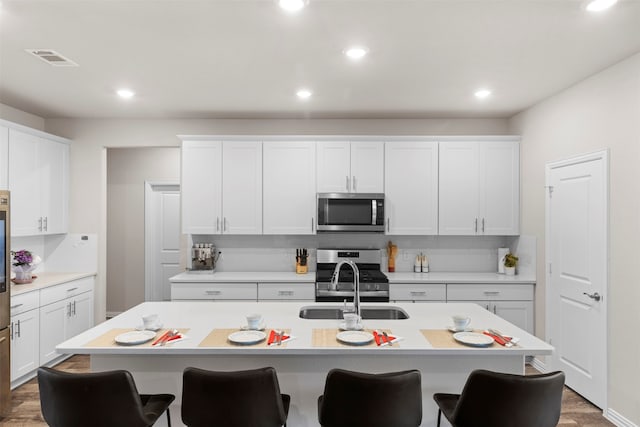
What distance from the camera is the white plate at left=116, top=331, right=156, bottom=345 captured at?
206 centimetres

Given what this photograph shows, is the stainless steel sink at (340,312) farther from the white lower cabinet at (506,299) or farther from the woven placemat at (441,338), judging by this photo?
the white lower cabinet at (506,299)

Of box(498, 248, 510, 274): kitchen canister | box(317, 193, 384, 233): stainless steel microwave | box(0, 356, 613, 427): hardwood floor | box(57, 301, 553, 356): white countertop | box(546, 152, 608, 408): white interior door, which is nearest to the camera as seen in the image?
box(57, 301, 553, 356): white countertop

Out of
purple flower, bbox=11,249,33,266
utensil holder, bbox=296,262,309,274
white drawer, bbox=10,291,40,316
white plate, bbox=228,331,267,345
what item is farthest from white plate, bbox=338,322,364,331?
purple flower, bbox=11,249,33,266

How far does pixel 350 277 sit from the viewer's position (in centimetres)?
432

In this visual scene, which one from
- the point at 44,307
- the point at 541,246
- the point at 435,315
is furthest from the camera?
the point at 541,246

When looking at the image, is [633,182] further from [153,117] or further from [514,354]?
[153,117]

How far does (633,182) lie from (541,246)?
131 centimetres

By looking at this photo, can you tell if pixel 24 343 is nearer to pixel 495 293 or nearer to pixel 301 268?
pixel 301 268

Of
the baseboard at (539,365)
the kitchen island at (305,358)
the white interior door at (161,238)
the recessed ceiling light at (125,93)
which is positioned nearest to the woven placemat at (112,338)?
the kitchen island at (305,358)

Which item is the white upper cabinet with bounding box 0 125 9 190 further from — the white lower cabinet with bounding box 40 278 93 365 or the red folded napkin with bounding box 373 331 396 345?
the red folded napkin with bounding box 373 331 396 345

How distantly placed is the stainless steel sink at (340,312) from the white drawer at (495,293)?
1525 millimetres

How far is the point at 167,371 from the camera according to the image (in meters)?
2.21

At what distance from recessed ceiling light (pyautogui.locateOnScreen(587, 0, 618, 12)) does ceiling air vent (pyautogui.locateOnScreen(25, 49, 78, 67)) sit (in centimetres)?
322

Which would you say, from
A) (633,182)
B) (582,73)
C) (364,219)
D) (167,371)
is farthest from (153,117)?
(633,182)
